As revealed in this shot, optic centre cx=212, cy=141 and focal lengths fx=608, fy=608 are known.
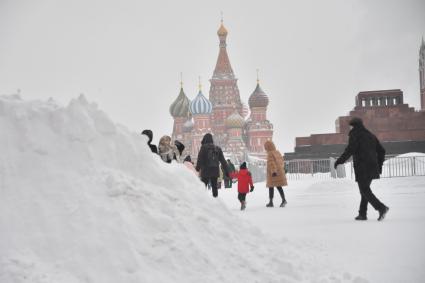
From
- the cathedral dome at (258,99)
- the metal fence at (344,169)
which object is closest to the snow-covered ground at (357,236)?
the metal fence at (344,169)

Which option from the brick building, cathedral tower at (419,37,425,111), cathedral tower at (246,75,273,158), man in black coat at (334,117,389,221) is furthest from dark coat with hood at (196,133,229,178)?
cathedral tower at (246,75,273,158)

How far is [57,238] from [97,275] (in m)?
0.43

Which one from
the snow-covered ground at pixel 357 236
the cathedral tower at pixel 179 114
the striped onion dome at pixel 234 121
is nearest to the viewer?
the snow-covered ground at pixel 357 236

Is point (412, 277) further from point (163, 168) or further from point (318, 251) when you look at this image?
point (163, 168)

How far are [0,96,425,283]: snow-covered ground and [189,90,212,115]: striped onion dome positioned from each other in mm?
70565

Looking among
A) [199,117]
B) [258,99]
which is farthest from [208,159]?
[258,99]

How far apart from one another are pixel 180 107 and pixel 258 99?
36.5 feet

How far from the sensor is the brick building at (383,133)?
47125mm

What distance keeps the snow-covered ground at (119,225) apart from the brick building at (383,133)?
1693 inches

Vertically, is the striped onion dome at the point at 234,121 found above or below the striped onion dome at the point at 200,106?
below

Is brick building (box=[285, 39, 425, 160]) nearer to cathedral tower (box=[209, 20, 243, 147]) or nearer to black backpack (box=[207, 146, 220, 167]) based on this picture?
cathedral tower (box=[209, 20, 243, 147])

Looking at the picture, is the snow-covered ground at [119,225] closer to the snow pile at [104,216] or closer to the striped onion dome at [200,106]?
the snow pile at [104,216]

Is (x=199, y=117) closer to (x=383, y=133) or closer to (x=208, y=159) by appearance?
(x=383, y=133)

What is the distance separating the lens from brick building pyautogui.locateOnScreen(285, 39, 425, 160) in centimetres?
4712
